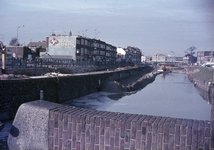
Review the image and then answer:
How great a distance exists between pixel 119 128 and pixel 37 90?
17.1 m

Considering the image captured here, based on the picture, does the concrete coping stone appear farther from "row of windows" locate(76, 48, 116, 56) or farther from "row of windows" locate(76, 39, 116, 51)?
"row of windows" locate(76, 39, 116, 51)

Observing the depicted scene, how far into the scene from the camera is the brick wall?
303 centimetres

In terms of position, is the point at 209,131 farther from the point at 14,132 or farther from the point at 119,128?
the point at 14,132

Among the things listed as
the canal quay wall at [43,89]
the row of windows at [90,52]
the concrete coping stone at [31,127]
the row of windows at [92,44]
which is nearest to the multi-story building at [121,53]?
the row of windows at [92,44]

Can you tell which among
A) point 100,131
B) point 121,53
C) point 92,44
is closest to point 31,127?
point 100,131

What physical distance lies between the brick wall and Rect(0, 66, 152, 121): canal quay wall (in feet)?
31.6

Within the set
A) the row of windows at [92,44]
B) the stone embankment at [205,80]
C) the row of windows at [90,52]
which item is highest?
the row of windows at [92,44]

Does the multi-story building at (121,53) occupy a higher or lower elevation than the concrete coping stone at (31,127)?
higher

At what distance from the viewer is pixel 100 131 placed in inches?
137

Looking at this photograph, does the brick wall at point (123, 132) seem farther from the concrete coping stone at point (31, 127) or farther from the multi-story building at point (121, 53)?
the multi-story building at point (121, 53)

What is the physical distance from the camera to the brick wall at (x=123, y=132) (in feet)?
9.95

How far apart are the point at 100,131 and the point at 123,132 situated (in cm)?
37

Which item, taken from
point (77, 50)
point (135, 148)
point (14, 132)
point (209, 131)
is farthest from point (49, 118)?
point (77, 50)

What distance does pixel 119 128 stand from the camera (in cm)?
339
